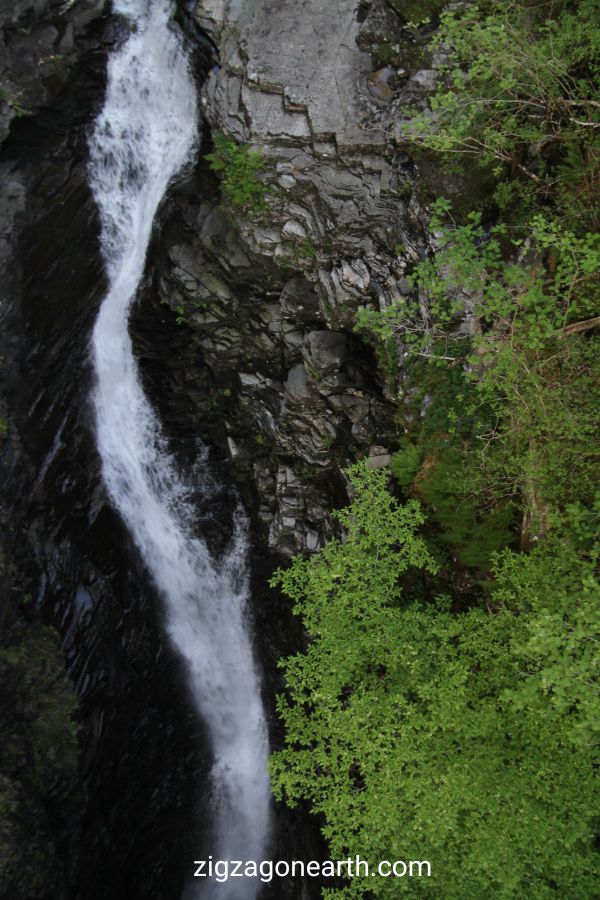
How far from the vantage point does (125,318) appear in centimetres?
1419

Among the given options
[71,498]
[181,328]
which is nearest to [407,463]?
[181,328]

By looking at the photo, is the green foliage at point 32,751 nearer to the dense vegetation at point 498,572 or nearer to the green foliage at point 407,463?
the dense vegetation at point 498,572

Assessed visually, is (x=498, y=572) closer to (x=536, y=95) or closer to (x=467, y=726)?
(x=467, y=726)

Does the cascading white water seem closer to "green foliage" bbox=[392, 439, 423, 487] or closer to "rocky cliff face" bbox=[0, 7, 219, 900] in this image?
"rocky cliff face" bbox=[0, 7, 219, 900]

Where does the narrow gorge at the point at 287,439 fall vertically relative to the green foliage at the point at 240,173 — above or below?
below

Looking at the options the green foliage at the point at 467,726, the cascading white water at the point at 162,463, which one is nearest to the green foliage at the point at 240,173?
the cascading white water at the point at 162,463

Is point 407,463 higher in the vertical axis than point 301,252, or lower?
lower

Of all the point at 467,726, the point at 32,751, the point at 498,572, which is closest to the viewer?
the point at 467,726

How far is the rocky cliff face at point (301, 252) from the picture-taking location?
454 inches

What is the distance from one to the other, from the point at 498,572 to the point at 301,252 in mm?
7942

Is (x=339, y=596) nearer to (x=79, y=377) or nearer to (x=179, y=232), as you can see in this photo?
(x=79, y=377)

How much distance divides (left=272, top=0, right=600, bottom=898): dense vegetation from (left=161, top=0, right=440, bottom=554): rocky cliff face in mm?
1987

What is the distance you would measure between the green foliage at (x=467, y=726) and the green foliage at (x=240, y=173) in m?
7.97

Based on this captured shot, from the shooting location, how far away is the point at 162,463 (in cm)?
1503
